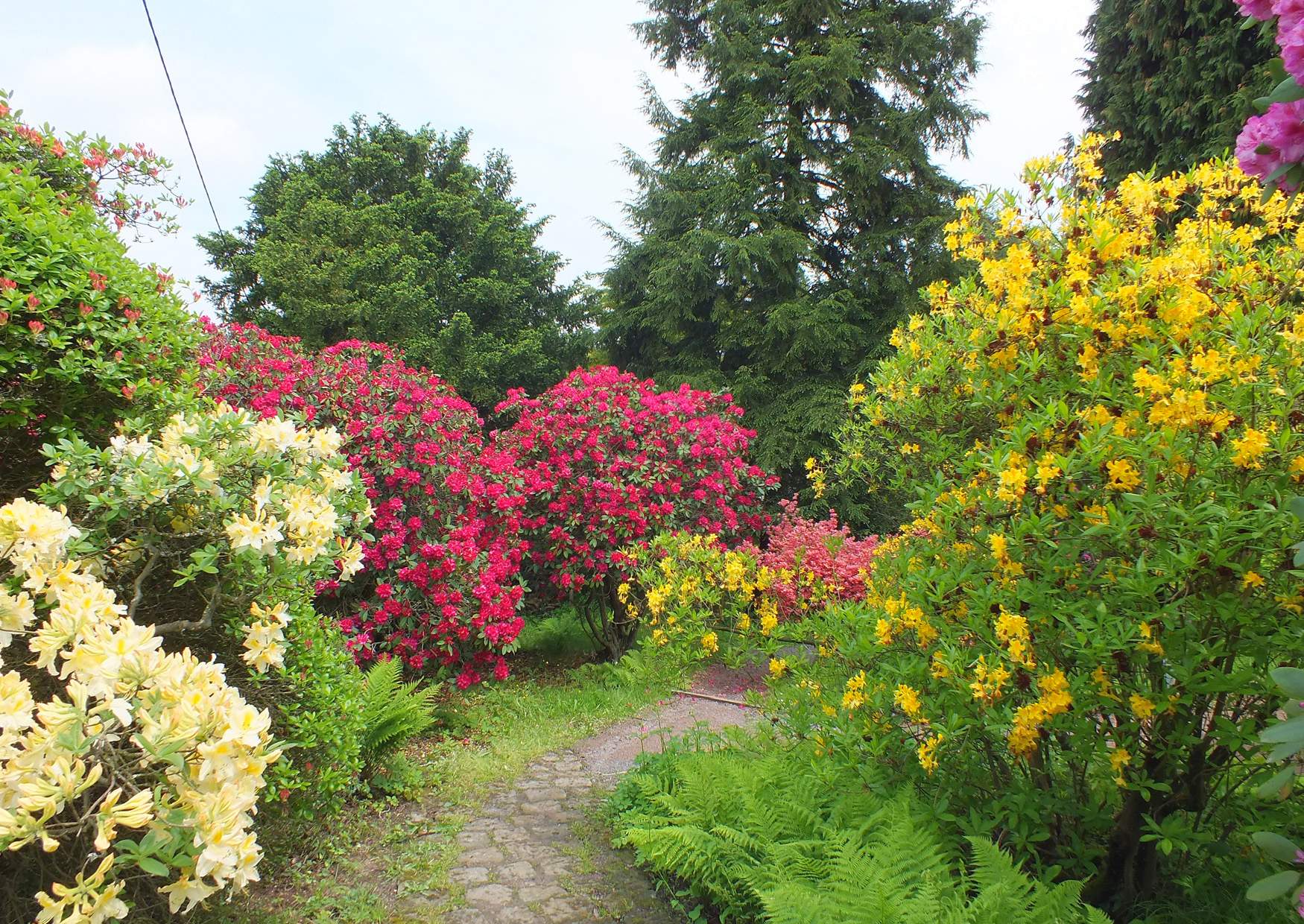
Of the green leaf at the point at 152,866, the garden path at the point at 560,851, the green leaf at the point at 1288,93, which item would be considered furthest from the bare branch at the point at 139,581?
the green leaf at the point at 1288,93

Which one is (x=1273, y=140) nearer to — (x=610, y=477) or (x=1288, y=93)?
(x=1288, y=93)

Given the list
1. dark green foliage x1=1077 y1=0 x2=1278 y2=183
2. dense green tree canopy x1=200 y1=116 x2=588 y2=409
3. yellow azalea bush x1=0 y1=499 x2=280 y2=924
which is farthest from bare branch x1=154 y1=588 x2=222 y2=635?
dense green tree canopy x1=200 y1=116 x2=588 y2=409

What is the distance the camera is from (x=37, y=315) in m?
2.67

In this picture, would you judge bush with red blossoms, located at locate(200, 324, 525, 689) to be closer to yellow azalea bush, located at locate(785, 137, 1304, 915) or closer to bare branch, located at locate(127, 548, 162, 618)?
bare branch, located at locate(127, 548, 162, 618)

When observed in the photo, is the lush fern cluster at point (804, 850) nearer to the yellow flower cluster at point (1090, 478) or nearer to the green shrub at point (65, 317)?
the yellow flower cluster at point (1090, 478)

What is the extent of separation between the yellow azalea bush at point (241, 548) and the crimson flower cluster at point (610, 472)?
3.16 m

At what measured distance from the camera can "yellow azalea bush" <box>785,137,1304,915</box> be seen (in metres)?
1.79

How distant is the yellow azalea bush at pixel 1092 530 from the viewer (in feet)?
5.89

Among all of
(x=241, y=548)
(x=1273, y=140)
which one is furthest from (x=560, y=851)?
(x=1273, y=140)

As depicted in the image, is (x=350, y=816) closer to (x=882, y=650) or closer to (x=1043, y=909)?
(x=882, y=650)

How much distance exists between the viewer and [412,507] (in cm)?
572

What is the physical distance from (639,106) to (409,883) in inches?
457

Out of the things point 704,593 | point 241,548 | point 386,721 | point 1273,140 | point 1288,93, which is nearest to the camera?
point 1288,93

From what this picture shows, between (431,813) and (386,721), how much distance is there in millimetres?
507
